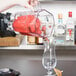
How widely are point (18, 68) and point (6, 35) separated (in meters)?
0.29

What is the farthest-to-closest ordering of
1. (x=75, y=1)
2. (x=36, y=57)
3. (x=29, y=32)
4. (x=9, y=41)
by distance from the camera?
(x=75, y=1) → (x=36, y=57) → (x=9, y=41) → (x=29, y=32)

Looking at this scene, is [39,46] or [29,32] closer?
[29,32]

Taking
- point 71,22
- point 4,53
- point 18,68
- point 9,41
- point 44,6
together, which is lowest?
point 18,68

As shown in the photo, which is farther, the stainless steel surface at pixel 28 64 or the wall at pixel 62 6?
the wall at pixel 62 6

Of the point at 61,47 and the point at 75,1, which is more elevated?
the point at 75,1

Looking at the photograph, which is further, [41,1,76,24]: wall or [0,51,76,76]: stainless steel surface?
[41,1,76,24]: wall

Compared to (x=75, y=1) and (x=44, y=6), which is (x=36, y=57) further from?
(x=75, y=1)

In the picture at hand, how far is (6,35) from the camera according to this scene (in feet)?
4.05

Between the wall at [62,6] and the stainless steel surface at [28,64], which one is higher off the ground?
the wall at [62,6]

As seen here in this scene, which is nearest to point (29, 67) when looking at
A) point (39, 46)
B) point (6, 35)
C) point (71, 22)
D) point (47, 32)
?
point (39, 46)

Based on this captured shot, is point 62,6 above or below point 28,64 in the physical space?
above

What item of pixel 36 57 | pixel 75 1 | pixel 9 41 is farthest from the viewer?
pixel 75 1

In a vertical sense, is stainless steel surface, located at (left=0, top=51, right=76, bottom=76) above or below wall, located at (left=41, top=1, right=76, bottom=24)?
below

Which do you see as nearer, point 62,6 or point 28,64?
point 28,64
